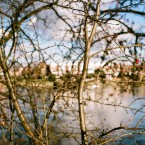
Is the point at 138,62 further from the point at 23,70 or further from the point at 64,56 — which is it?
the point at 23,70

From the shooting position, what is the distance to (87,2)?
90.4 inches

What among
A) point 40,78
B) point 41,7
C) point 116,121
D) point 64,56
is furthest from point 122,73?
point 116,121

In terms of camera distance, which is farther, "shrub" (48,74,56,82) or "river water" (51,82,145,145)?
"shrub" (48,74,56,82)

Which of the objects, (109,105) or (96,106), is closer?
(109,105)

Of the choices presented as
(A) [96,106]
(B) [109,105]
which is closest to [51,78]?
(A) [96,106]

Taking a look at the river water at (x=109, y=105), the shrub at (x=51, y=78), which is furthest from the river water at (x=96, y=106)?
the shrub at (x=51, y=78)

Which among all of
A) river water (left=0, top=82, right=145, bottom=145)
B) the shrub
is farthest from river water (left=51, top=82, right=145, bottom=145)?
the shrub

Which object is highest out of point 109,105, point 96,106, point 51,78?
point 51,78

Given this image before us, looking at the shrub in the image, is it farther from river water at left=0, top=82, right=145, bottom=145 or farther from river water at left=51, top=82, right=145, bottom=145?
river water at left=51, top=82, right=145, bottom=145

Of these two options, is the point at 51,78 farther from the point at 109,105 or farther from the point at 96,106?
the point at 109,105

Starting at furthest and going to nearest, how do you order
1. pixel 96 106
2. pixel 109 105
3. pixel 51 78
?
pixel 96 106 → pixel 51 78 → pixel 109 105

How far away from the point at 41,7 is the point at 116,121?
772cm

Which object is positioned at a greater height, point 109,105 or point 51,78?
point 51,78

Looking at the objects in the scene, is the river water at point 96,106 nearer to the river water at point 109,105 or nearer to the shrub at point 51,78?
the river water at point 109,105
